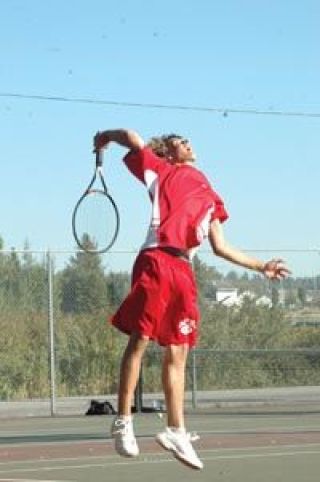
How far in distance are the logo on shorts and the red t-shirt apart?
1.37 feet

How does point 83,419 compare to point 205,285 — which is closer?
point 83,419

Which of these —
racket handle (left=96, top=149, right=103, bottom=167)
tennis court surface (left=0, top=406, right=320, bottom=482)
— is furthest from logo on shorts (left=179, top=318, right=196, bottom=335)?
tennis court surface (left=0, top=406, right=320, bottom=482)

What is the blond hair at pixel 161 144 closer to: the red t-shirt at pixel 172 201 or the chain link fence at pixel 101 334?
the red t-shirt at pixel 172 201

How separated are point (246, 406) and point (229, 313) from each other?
→ 1.59m

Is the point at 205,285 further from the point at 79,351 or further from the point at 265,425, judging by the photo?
the point at 265,425

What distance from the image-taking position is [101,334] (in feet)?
67.7

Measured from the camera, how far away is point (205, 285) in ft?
67.0

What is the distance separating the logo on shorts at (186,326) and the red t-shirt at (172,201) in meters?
0.42

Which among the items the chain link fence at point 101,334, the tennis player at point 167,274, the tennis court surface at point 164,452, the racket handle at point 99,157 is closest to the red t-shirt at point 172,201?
the tennis player at point 167,274

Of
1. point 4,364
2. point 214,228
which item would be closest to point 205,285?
point 4,364

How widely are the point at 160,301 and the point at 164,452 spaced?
5.26 meters

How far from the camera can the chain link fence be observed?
20125mm

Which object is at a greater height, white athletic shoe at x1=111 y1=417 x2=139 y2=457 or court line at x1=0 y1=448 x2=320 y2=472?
white athletic shoe at x1=111 y1=417 x2=139 y2=457

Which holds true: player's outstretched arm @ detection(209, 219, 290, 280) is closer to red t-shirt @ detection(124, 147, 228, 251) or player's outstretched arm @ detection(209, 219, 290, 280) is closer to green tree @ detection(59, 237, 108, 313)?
red t-shirt @ detection(124, 147, 228, 251)
